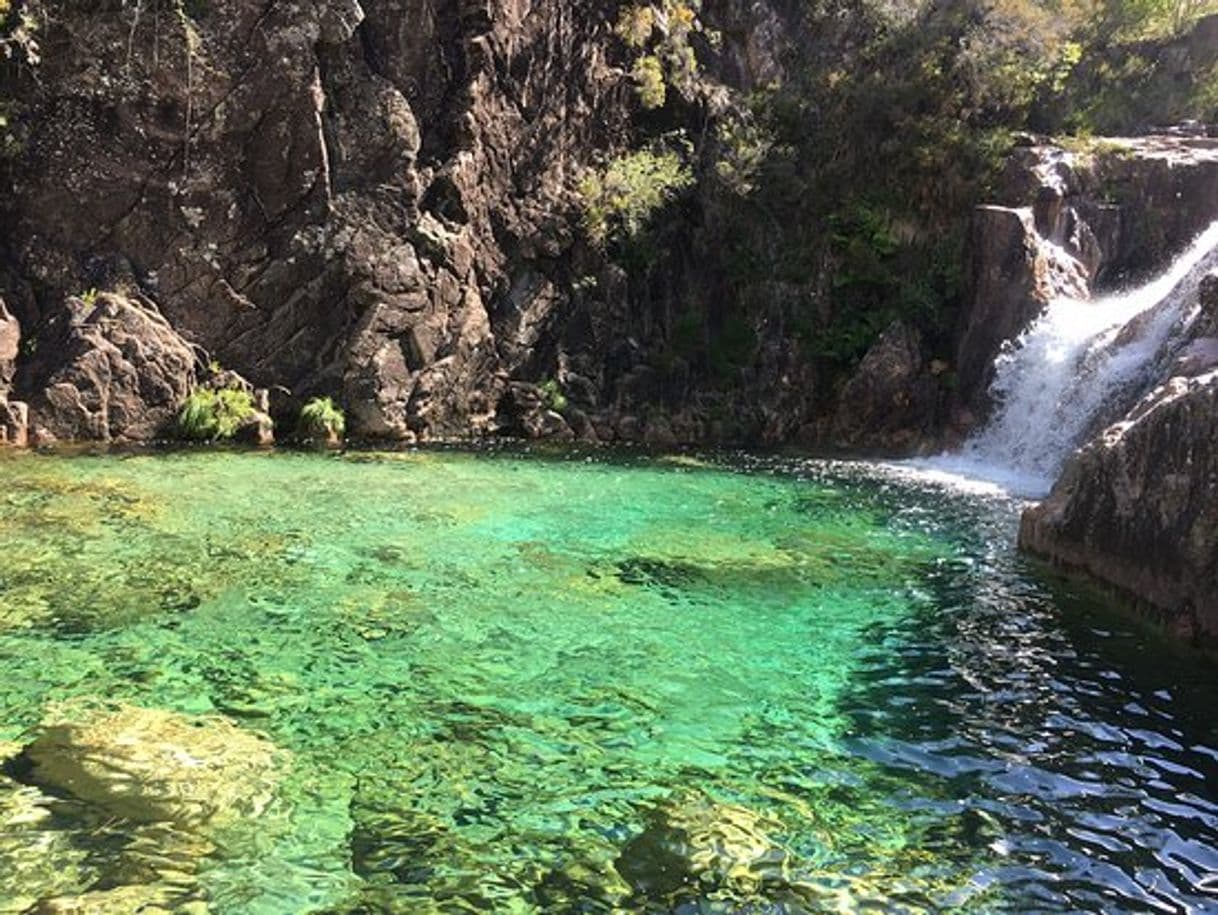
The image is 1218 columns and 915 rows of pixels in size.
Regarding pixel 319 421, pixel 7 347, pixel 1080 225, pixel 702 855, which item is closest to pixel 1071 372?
pixel 1080 225

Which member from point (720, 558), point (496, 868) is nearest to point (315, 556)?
point (720, 558)

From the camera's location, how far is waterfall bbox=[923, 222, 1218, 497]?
17766mm

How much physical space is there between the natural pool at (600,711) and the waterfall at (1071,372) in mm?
6309

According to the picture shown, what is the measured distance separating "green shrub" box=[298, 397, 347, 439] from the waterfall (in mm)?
13065

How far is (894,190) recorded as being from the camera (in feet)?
85.2

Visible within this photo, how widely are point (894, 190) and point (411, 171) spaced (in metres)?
12.8

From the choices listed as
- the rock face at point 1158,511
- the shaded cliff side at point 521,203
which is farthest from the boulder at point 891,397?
the rock face at point 1158,511

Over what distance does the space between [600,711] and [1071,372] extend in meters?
16.5

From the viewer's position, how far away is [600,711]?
282 inches

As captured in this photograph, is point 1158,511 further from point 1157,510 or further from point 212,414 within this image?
point 212,414

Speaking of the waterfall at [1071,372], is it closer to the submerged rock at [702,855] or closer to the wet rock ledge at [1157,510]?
the wet rock ledge at [1157,510]

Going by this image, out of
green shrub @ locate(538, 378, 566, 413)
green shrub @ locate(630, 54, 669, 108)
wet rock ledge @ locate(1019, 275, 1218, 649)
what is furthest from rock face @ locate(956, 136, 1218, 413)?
wet rock ledge @ locate(1019, 275, 1218, 649)

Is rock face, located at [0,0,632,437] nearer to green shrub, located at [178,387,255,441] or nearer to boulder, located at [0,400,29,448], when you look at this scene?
boulder, located at [0,400,29,448]

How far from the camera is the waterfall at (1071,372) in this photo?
58.3ft
